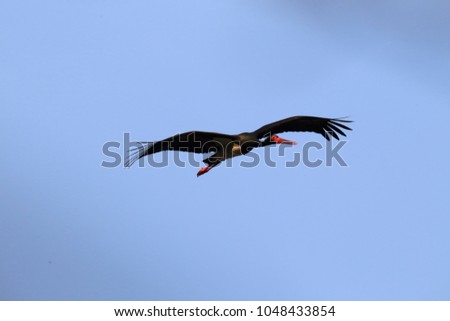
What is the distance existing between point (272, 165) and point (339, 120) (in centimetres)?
134

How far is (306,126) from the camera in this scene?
2520cm

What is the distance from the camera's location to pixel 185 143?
2434 centimetres

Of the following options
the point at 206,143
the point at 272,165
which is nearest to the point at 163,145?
the point at 206,143

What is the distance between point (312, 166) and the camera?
2655 cm

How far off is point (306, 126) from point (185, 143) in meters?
2.05

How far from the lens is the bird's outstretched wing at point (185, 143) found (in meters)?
23.8

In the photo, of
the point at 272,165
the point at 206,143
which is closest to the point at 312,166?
the point at 272,165

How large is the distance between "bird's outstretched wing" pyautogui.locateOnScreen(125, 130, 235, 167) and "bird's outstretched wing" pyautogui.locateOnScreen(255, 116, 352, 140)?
2.11ft

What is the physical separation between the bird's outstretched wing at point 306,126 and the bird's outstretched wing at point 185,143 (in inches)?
25.4

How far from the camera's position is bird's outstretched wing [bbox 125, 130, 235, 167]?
938 inches
